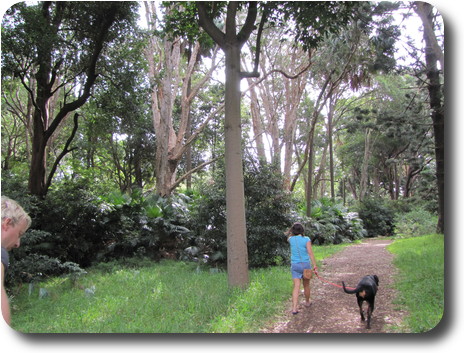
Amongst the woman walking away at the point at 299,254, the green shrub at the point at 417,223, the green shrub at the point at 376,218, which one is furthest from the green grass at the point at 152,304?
the green shrub at the point at 376,218

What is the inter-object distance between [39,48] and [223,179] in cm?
475

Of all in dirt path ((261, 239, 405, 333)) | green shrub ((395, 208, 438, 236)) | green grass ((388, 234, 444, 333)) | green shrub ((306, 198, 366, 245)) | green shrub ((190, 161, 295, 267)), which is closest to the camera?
green grass ((388, 234, 444, 333))

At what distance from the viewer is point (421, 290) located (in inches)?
198

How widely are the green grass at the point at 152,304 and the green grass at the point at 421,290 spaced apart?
1.56 m

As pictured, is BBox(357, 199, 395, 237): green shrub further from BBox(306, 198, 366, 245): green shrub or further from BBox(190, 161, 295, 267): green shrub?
BBox(190, 161, 295, 267): green shrub

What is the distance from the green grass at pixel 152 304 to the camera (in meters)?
4.22

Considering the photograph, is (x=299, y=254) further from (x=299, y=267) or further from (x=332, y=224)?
(x=332, y=224)

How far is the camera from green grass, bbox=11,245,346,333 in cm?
422

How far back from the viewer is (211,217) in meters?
9.00

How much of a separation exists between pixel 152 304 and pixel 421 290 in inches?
146

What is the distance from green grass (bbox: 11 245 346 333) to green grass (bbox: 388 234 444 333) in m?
1.56

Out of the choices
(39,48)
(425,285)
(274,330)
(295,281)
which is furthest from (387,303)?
(39,48)

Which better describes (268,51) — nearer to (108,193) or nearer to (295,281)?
(108,193)

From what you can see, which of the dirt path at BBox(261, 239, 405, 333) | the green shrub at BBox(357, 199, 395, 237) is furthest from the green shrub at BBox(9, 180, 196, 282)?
the green shrub at BBox(357, 199, 395, 237)
